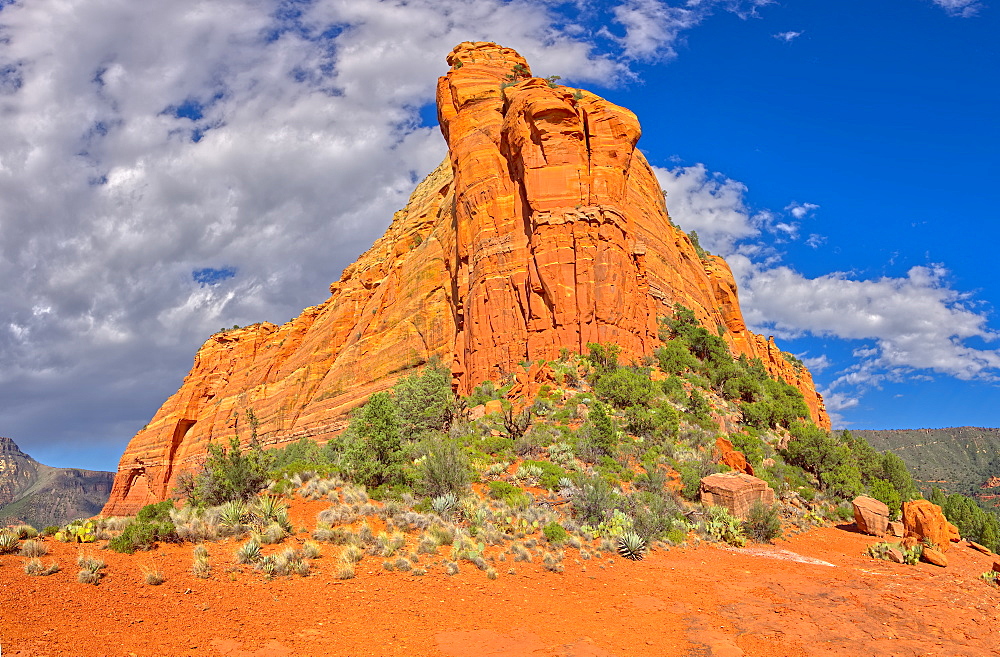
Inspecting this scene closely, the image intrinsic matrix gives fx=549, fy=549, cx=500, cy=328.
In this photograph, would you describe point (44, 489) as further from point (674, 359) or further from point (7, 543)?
point (7, 543)

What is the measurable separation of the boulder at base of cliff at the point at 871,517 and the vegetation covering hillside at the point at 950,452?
8003 centimetres

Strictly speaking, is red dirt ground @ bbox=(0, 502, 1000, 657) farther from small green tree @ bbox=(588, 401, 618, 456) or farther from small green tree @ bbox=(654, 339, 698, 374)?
small green tree @ bbox=(654, 339, 698, 374)

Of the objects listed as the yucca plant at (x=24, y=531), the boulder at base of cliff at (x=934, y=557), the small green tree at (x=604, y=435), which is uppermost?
the small green tree at (x=604, y=435)

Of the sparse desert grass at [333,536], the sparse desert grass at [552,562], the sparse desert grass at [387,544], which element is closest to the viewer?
the sparse desert grass at [387,544]

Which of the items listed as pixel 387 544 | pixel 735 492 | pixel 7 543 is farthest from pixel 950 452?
pixel 7 543

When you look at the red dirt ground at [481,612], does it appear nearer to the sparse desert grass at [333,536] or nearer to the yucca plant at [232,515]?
the sparse desert grass at [333,536]

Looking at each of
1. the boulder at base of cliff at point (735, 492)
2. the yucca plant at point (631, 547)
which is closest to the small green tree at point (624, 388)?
the boulder at base of cliff at point (735, 492)

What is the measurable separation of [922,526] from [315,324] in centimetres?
5742

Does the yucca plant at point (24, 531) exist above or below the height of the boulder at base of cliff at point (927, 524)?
above

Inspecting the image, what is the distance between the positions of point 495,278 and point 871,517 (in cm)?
2207

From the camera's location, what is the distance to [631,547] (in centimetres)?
1379

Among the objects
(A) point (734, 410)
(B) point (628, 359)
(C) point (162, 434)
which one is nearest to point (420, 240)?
(B) point (628, 359)

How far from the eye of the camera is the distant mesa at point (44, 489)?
123000 mm

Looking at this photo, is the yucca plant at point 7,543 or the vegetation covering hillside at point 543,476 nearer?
the yucca plant at point 7,543
